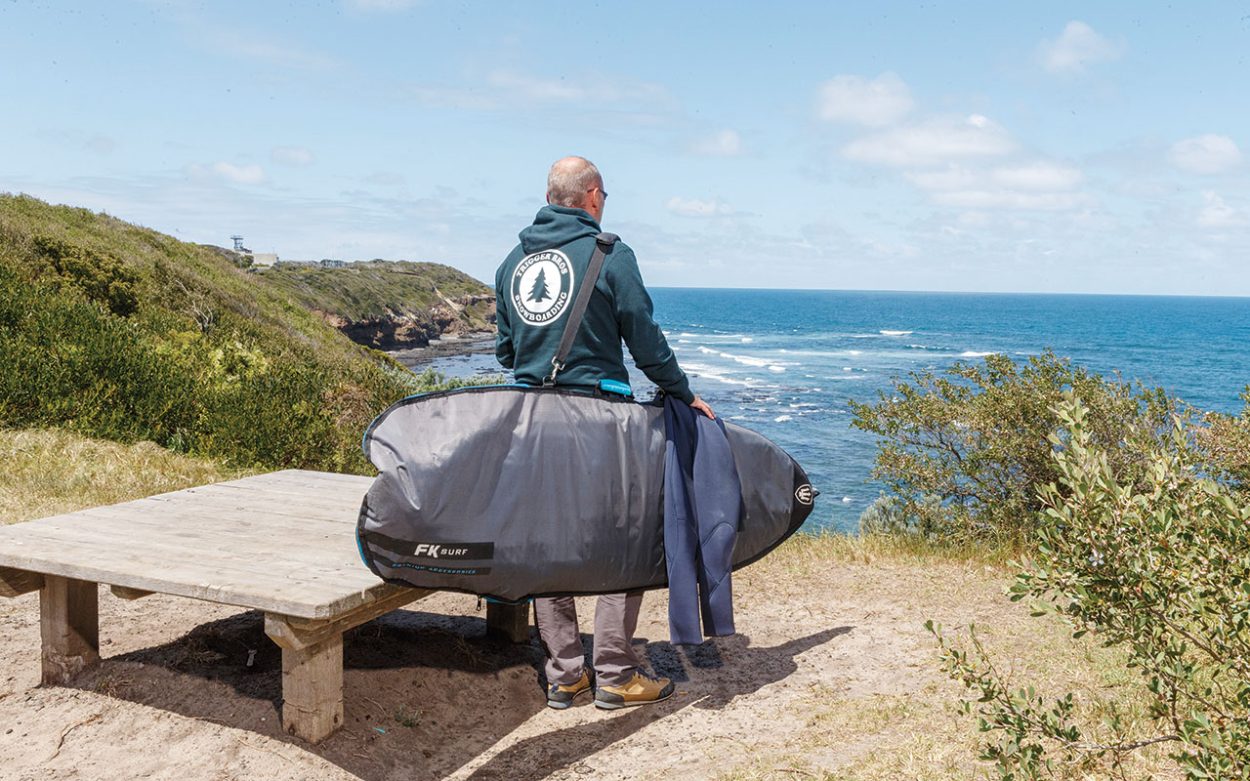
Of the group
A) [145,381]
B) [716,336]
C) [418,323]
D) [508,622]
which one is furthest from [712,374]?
[508,622]

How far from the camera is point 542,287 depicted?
4227 millimetres

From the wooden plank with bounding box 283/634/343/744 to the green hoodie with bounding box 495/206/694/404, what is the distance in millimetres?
1436

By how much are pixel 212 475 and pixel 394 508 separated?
22.3 feet

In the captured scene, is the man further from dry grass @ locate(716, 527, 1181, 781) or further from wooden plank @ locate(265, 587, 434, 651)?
dry grass @ locate(716, 527, 1181, 781)

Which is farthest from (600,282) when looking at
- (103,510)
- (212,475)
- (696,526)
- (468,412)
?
(212,475)

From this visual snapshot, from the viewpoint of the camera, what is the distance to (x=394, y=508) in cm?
361

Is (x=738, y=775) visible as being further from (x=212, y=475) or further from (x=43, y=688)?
(x=212, y=475)

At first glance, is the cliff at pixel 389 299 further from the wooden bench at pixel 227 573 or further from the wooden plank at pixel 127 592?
the wooden plank at pixel 127 592

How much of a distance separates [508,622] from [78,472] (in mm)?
5080

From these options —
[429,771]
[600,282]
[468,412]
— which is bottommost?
[429,771]

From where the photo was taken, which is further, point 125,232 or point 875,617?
point 125,232

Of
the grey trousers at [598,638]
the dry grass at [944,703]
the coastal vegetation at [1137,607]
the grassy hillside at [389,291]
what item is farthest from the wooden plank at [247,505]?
the grassy hillside at [389,291]

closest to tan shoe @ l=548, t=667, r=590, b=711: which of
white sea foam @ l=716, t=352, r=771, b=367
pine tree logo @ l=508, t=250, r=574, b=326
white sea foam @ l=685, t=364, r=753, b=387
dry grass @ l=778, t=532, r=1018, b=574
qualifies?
pine tree logo @ l=508, t=250, r=574, b=326

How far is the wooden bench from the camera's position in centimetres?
384
